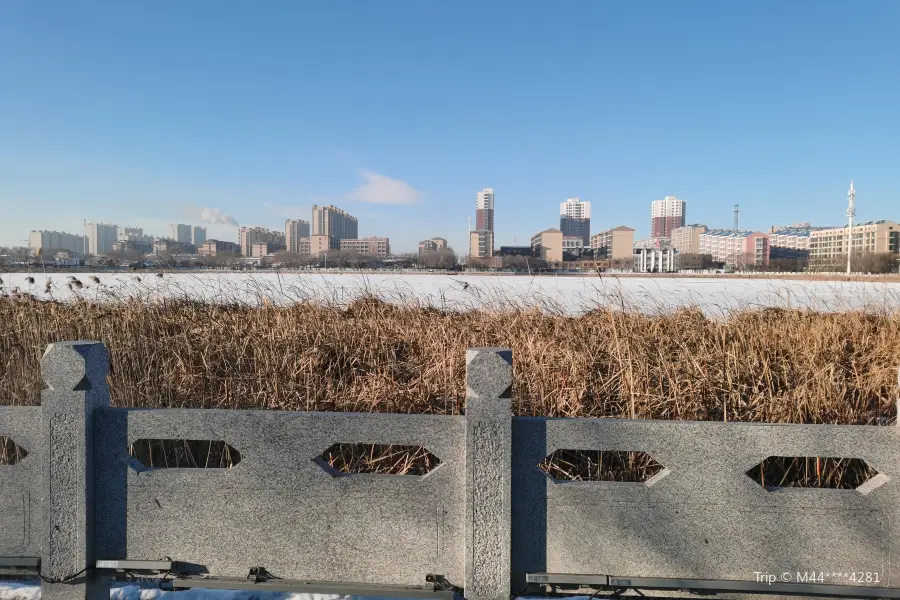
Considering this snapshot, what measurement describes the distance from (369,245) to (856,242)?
10213cm

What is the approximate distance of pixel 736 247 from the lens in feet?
453

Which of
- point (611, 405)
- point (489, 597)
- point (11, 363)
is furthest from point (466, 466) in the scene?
point (11, 363)

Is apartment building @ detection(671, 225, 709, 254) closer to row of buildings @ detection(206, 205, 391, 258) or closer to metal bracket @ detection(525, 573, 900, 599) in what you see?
row of buildings @ detection(206, 205, 391, 258)

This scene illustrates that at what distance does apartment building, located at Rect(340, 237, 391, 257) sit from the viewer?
4850 inches

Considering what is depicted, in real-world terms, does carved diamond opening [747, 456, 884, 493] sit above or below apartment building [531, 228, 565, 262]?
below

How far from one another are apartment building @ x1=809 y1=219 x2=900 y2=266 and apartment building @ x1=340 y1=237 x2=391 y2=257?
87.8m

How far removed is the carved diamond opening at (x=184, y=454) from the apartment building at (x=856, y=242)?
11337cm

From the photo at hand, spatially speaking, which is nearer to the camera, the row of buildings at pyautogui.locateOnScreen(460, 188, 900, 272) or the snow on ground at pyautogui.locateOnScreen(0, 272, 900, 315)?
the snow on ground at pyautogui.locateOnScreen(0, 272, 900, 315)

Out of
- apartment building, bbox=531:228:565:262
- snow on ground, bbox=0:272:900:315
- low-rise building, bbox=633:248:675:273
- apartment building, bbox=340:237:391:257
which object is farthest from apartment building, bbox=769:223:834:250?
snow on ground, bbox=0:272:900:315

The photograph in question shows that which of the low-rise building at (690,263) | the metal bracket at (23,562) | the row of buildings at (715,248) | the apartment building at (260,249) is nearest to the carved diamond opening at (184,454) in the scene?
the metal bracket at (23,562)

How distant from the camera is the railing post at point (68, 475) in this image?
241 cm

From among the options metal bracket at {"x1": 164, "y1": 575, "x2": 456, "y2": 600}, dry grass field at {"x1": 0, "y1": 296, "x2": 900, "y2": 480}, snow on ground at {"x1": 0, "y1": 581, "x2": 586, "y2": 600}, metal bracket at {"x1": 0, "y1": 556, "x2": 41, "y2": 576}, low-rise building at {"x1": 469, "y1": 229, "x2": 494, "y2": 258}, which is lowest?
snow on ground at {"x1": 0, "y1": 581, "x2": 586, "y2": 600}

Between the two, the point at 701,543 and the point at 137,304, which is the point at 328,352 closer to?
the point at 701,543

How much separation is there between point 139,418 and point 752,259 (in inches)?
5542
